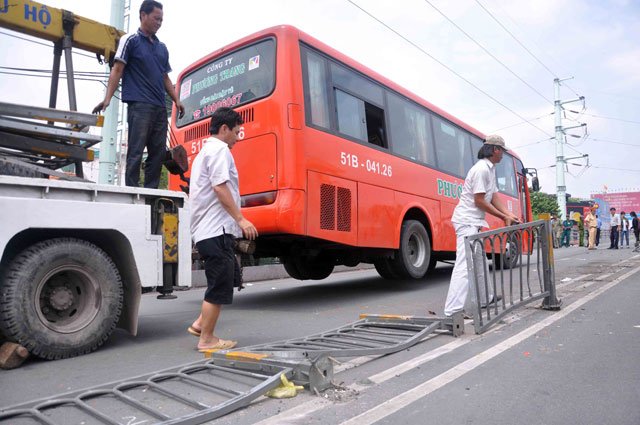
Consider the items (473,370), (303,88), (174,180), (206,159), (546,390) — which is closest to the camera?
(546,390)

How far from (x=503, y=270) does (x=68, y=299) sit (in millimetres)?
4106

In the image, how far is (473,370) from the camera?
291 cm

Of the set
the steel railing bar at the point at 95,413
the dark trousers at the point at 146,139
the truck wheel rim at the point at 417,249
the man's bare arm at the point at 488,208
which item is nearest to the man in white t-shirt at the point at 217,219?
the steel railing bar at the point at 95,413

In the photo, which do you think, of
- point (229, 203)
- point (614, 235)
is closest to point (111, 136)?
point (229, 203)

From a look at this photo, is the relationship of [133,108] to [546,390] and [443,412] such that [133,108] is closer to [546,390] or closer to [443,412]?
[443,412]

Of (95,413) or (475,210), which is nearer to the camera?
(95,413)

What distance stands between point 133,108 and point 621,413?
455 centimetres

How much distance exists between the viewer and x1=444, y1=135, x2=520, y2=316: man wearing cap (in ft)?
14.5

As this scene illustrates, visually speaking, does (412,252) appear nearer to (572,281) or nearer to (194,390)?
(572,281)

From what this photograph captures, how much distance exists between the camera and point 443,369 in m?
2.96

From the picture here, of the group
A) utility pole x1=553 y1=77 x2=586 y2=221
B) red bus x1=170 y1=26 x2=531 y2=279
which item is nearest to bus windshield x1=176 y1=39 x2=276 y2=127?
red bus x1=170 y1=26 x2=531 y2=279

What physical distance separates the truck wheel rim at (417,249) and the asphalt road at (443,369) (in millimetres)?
1670

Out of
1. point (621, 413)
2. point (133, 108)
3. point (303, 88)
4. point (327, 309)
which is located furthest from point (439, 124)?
point (621, 413)

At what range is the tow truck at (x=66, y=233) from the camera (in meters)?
3.14
